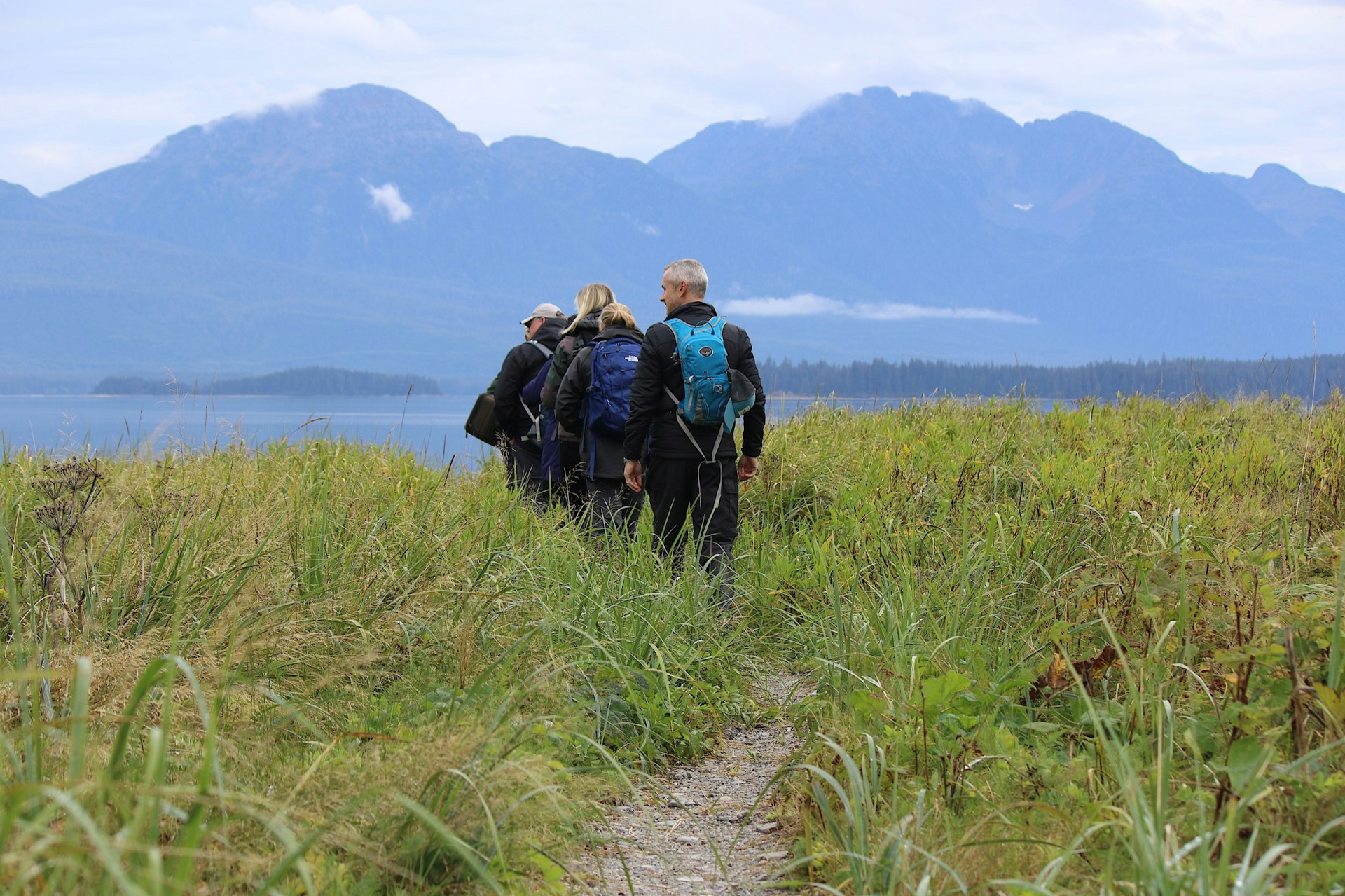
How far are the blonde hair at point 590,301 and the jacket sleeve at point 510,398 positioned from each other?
550mm

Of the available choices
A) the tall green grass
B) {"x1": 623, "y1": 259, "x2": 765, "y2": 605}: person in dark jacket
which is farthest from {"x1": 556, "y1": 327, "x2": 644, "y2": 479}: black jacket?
the tall green grass

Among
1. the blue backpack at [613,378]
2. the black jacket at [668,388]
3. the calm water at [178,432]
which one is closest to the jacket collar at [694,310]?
the black jacket at [668,388]

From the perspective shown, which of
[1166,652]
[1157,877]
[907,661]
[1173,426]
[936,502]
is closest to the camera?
[1157,877]

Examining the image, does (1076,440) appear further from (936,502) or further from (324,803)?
(324,803)

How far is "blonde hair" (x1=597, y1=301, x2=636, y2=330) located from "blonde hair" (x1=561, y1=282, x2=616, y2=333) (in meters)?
0.39

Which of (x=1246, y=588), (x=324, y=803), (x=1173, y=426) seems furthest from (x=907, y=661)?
(x=1173, y=426)

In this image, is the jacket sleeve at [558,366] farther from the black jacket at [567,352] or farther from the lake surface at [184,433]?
the lake surface at [184,433]

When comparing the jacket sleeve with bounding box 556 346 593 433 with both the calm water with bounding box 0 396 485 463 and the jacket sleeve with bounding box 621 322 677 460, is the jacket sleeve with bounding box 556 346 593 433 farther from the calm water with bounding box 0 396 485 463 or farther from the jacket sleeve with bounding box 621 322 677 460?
the jacket sleeve with bounding box 621 322 677 460

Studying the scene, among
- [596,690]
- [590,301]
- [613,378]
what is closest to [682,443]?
[613,378]

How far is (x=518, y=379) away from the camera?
878 centimetres

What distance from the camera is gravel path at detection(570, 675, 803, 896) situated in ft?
10.4

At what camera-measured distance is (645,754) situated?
4191 millimetres

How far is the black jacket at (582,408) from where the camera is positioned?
7758 millimetres

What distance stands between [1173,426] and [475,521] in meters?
7.39
